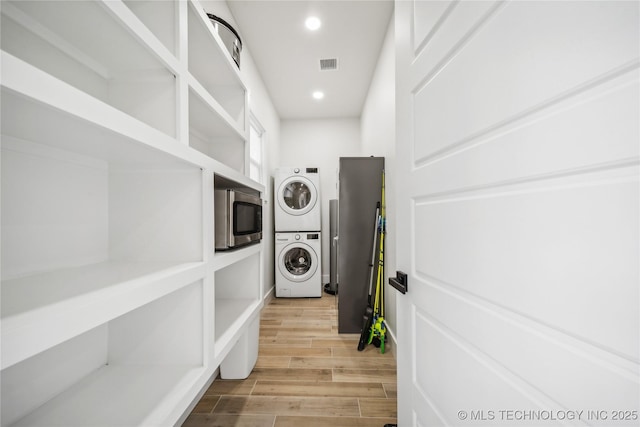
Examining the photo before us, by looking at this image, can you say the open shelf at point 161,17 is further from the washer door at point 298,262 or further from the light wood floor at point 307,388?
the washer door at point 298,262

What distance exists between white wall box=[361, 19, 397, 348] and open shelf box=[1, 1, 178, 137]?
1.73 metres

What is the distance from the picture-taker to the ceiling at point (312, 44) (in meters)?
2.25

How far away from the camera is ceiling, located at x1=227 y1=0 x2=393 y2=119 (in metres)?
2.25

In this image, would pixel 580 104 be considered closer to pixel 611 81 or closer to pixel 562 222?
pixel 611 81

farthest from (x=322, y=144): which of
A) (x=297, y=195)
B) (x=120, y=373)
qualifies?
(x=120, y=373)

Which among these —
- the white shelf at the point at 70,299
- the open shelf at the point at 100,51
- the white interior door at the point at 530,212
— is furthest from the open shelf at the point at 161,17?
the white interior door at the point at 530,212

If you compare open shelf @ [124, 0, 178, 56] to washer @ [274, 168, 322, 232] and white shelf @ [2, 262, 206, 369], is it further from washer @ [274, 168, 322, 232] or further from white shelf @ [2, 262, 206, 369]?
washer @ [274, 168, 322, 232]

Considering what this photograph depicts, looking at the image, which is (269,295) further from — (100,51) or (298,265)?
(100,51)

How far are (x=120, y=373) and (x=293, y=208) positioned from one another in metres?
3.02

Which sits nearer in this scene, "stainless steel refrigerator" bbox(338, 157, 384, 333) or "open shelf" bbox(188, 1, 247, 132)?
"open shelf" bbox(188, 1, 247, 132)

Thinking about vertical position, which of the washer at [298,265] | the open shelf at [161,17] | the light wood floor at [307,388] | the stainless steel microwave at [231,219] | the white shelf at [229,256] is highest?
the open shelf at [161,17]

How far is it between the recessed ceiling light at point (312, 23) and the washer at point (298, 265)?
2.43m

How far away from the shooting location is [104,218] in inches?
39.1

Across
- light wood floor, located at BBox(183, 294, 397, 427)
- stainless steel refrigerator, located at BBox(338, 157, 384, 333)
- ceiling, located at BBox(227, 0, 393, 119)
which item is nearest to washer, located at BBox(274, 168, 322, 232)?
ceiling, located at BBox(227, 0, 393, 119)
